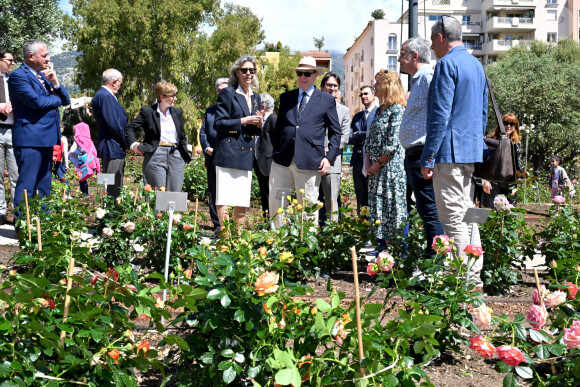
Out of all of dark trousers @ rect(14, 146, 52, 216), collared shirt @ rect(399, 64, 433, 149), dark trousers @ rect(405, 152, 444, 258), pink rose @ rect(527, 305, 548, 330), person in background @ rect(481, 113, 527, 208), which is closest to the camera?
pink rose @ rect(527, 305, 548, 330)

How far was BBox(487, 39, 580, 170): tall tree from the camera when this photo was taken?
3472 centimetres

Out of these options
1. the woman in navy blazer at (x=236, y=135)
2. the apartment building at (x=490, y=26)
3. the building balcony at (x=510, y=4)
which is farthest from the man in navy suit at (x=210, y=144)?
the building balcony at (x=510, y=4)

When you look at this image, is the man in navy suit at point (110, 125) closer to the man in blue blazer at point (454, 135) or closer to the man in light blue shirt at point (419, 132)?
the man in light blue shirt at point (419, 132)

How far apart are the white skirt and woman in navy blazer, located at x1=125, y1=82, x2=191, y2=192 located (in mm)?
728

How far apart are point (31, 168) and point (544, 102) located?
34.7 meters

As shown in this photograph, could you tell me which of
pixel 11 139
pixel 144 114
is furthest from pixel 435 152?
pixel 11 139

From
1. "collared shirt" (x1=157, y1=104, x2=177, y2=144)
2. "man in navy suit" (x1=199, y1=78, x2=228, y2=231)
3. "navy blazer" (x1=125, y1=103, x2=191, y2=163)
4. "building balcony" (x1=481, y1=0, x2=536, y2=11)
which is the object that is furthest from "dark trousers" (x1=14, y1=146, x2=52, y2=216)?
"building balcony" (x1=481, y1=0, x2=536, y2=11)

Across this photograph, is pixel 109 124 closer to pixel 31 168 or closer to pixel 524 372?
pixel 31 168

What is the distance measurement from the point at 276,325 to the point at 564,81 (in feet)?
126

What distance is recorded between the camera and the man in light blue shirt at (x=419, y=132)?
13.8ft

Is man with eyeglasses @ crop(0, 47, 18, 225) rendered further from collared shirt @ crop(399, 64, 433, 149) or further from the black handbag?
the black handbag

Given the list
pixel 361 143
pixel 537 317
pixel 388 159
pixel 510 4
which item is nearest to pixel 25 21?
pixel 361 143

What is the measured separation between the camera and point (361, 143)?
7.05 metres

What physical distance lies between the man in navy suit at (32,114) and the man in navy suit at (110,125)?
0.52m
